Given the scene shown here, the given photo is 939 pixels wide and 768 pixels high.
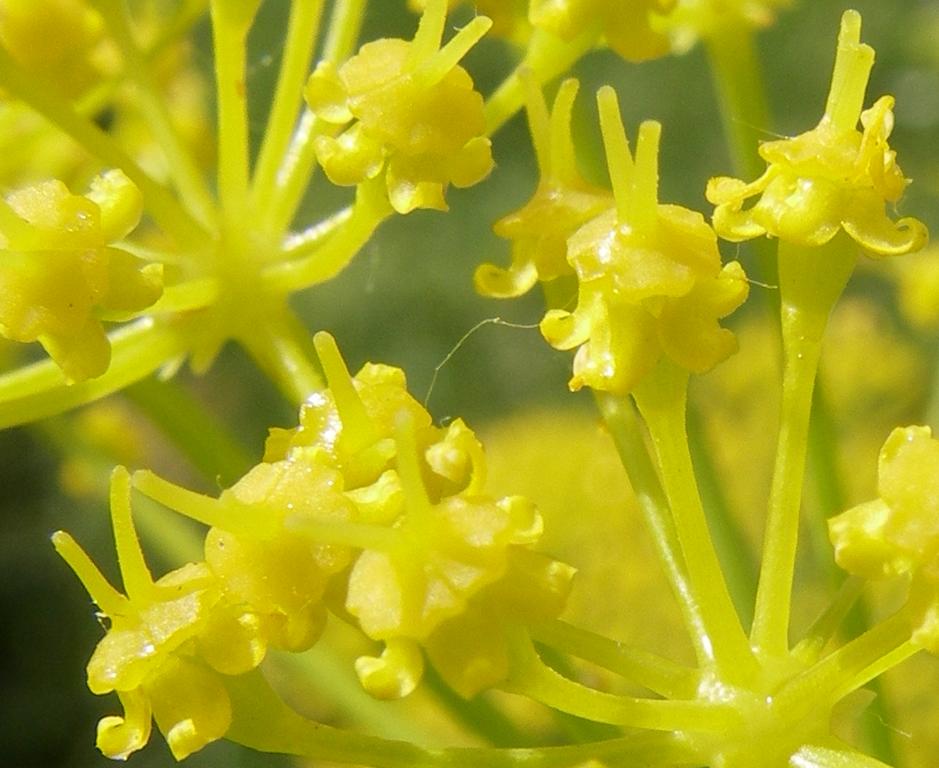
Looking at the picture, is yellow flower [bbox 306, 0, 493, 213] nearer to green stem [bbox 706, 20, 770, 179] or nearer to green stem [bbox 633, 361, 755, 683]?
green stem [bbox 633, 361, 755, 683]

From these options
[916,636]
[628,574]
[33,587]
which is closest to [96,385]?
[916,636]

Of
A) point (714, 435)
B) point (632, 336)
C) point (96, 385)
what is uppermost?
point (714, 435)

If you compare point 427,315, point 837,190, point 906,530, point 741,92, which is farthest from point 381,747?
point 427,315

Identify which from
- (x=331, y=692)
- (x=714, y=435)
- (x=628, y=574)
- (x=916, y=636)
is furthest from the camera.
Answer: (x=714, y=435)

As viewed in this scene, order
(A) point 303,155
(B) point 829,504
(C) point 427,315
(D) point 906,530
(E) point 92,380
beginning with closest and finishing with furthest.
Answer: (D) point 906,530 < (E) point 92,380 < (A) point 303,155 < (B) point 829,504 < (C) point 427,315

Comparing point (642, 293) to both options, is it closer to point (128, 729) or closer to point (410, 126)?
point (410, 126)

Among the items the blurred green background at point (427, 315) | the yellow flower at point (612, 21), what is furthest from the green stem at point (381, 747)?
the blurred green background at point (427, 315)

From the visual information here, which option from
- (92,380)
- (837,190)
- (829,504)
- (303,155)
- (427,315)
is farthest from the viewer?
(427,315)

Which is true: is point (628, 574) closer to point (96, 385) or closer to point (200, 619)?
point (96, 385)
